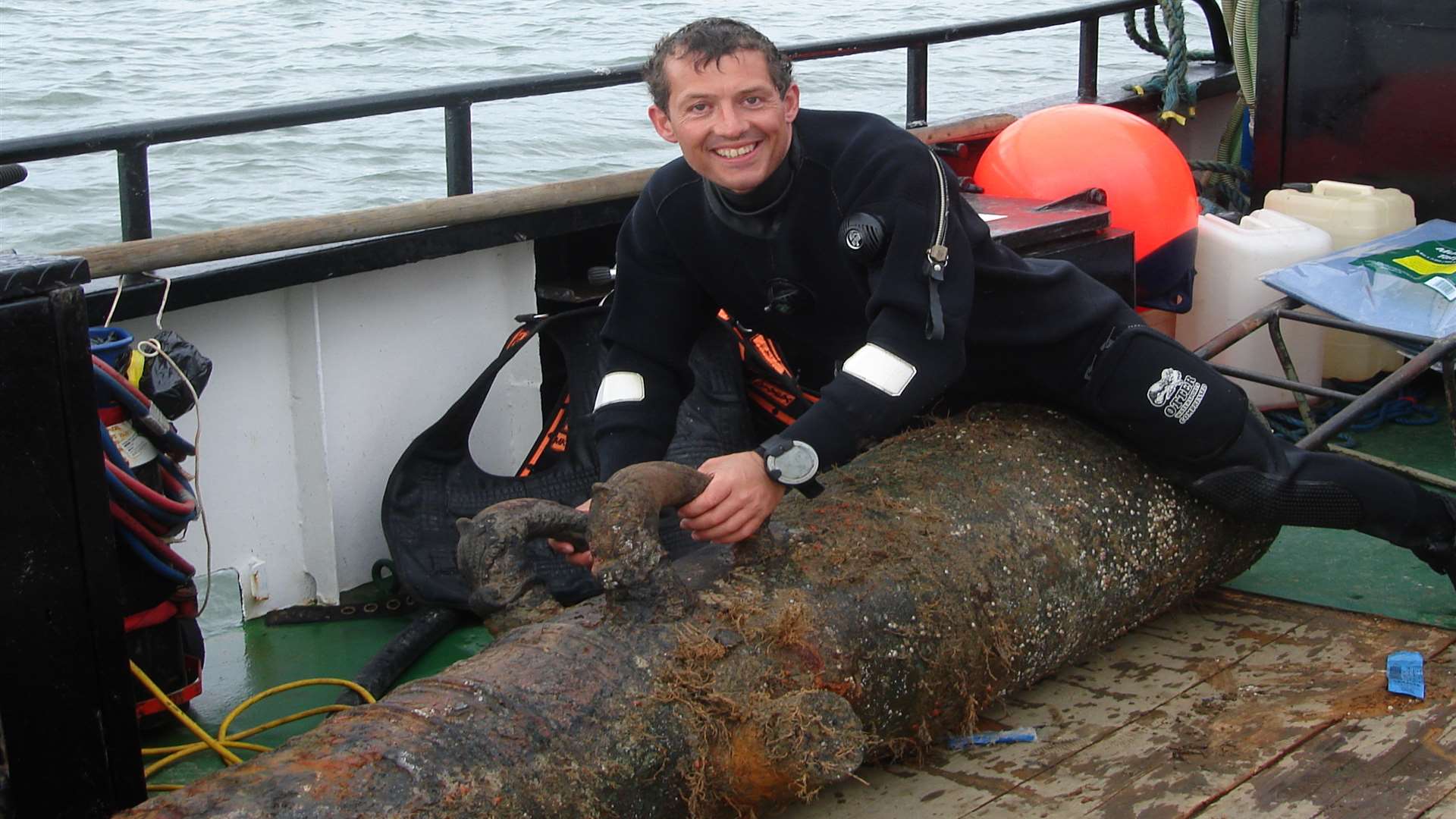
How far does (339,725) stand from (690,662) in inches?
21.3

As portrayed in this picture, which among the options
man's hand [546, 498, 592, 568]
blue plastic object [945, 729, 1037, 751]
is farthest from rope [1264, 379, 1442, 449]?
man's hand [546, 498, 592, 568]

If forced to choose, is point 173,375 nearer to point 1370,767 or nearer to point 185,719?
point 185,719

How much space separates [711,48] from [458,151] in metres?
1.64

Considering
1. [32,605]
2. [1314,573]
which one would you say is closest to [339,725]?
[32,605]

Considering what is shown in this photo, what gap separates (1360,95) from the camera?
529 cm

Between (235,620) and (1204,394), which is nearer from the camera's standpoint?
(1204,394)

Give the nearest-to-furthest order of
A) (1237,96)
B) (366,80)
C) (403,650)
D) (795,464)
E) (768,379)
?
(795,464) < (403,650) < (768,379) < (1237,96) < (366,80)

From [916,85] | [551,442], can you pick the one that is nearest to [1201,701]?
[551,442]

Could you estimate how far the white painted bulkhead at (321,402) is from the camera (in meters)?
3.82

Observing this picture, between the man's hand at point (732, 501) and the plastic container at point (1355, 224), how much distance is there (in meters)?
3.13

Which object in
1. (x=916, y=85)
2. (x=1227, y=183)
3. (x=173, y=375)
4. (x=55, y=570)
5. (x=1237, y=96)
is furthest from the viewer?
(x=1237, y=96)

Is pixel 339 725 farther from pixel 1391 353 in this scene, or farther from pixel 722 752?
pixel 1391 353

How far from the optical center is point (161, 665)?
10.4 feet

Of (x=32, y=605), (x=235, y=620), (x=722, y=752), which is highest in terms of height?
(x=32, y=605)
